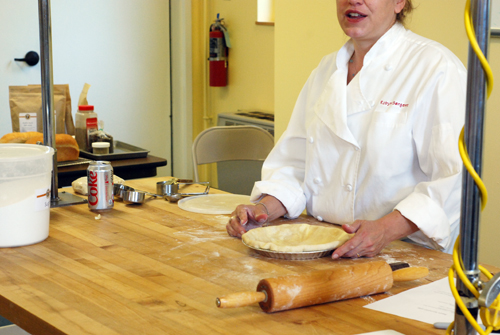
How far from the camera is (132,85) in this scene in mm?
4133

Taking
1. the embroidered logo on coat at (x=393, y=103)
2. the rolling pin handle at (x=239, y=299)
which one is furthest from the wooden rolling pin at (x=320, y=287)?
the embroidered logo on coat at (x=393, y=103)

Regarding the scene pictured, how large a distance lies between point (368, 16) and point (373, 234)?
1.94 ft

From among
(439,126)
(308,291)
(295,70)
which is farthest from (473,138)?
(295,70)

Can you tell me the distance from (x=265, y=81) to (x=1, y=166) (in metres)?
2.81

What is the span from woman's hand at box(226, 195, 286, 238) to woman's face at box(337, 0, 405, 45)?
A: 19.3 inches

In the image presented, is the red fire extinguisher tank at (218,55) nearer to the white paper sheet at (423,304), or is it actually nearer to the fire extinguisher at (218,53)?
the fire extinguisher at (218,53)

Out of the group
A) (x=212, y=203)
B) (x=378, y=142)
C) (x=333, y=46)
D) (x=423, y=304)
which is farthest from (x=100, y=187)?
(x=333, y=46)

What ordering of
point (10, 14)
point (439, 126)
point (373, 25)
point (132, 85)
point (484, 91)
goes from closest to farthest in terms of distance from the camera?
point (484, 91) < point (439, 126) < point (373, 25) < point (10, 14) < point (132, 85)

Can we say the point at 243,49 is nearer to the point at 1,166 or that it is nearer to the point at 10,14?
the point at 10,14

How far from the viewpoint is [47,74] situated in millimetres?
1580

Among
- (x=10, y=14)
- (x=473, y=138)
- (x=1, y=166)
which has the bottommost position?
(x=1, y=166)

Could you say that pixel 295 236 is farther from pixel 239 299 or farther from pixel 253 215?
pixel 239 299

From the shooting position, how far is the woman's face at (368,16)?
141cm

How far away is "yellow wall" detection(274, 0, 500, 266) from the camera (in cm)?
190
